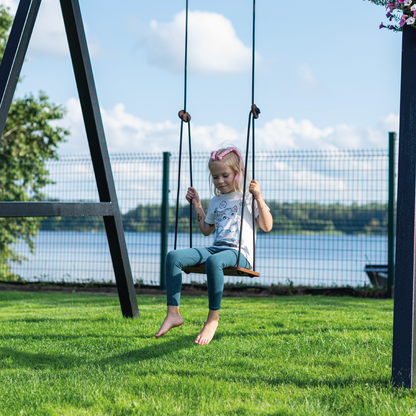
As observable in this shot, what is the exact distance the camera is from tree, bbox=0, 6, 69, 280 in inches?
347

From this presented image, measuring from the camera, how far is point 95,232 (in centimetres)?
825

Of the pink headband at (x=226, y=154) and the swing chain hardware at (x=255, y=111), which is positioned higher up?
the swing chain hardware at (x=255, y=111)

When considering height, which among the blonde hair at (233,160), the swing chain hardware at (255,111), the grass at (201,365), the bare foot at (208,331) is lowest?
the grass at (201,365)

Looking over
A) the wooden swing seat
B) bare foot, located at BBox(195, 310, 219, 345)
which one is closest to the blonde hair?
the wooden swing seat

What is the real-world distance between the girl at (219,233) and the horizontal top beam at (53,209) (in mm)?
752

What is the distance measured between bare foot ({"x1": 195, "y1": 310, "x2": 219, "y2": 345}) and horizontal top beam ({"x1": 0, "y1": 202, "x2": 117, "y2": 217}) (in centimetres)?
139

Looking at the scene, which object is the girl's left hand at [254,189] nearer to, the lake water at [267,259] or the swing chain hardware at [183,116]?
the swing chain hardware at [183,116]

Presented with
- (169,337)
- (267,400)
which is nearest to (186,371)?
(267,400)

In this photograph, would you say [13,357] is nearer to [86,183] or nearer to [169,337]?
[169,337]

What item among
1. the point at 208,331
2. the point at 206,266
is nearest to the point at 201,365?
the point at 208,331

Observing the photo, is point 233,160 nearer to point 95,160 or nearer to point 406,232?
point 95,160

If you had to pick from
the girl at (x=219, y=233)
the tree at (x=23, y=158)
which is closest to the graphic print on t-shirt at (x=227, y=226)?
the girl at (x=219, y=233)

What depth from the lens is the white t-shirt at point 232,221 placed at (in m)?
3.62

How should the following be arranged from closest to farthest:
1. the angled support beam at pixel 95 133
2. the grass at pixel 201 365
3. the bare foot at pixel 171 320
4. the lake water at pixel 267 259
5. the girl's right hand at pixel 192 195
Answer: the grass at pixel 201 365
the bare foot at pixel 171 320
the girl's right hand at pixel 192 195
the angled support beam at pixel 95 133
the lake water at pixel 267 259
